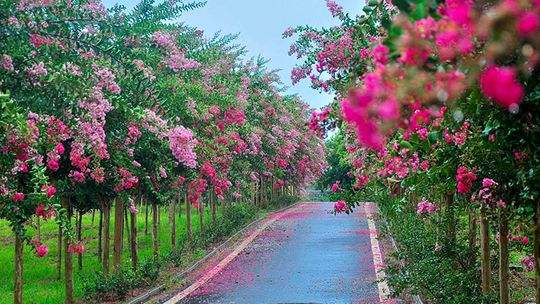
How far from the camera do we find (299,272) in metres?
14.0

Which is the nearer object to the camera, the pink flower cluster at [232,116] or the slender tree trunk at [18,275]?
the slender tree trunk at [18,275]

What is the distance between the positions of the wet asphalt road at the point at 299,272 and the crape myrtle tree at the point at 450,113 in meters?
1.55

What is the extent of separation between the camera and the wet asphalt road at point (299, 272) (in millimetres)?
11242

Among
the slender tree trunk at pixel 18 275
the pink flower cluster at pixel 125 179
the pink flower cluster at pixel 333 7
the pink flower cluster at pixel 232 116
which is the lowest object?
the slender tree trunk at pixel 18 275

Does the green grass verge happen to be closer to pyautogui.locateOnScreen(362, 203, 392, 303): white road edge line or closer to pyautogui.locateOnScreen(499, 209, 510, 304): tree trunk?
pyautogui.locateOnScreen(362, 203, 392, 303): white road edge line

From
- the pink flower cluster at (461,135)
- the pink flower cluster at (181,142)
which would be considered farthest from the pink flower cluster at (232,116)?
the pink flower cluster at (461,135)

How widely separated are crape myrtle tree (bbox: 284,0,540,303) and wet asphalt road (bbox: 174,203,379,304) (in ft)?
5.10

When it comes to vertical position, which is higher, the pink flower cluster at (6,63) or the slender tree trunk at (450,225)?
the pink flower cluster at (6,63)

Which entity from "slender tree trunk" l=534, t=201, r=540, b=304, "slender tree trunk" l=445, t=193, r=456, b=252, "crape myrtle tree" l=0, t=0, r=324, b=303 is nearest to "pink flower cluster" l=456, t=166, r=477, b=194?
"slender tree trunk" l=534, t=201, r=540, b=304

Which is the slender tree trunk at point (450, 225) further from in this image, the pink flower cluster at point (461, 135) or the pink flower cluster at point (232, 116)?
the pink flower cluster at point (232, 116)

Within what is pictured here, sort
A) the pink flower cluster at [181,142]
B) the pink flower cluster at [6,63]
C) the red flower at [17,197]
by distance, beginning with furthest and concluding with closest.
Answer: the pink flower cluster at [181,142] → the pink flower cluster at [6,63] → the red flower at [17,197]

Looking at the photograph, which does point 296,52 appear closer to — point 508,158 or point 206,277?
point 206,277

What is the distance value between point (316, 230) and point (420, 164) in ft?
57.1

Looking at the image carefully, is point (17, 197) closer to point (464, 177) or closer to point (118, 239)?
point (464, 177)
